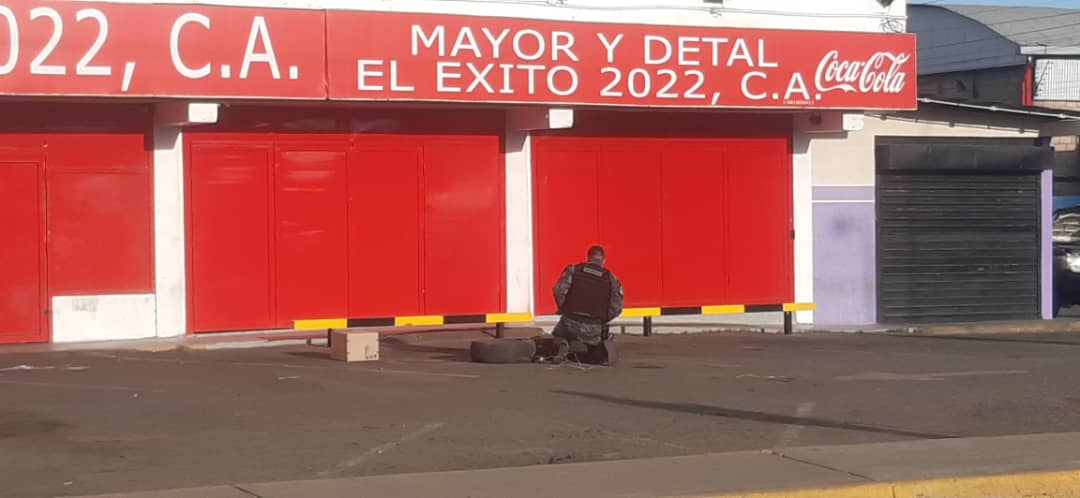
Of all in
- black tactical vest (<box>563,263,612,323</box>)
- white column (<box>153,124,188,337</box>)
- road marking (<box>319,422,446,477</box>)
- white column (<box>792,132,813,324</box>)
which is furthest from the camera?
white column (<box>792,132,813,324</box>)

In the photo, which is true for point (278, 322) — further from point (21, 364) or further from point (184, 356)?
point (21, 364)

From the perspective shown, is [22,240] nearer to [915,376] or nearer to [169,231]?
[169,231]

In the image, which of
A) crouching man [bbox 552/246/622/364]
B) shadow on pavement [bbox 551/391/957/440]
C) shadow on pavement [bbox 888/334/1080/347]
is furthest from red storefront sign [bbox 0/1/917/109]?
shadow on pavement [bbox 551/391/957/440]

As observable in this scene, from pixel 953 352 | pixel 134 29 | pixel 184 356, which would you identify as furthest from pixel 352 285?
pixel 953 352

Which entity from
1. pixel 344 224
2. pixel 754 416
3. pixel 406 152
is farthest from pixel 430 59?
pixel 754 416

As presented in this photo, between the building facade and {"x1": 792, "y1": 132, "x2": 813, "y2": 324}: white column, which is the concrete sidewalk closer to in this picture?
the building facade

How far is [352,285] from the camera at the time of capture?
18.4 m

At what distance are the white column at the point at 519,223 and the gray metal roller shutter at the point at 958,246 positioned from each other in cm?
567

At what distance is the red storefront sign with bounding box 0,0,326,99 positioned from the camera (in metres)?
15.4

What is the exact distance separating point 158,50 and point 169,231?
2574 millimetres

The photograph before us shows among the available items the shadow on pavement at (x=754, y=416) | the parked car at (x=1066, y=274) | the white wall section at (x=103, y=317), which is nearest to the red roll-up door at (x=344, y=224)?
the white wall section at (x=103, y=317)

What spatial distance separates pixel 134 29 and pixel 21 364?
3.83 meters

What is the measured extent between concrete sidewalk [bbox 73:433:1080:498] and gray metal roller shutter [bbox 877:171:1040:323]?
11.5 meters

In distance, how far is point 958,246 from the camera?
22.1 meters
